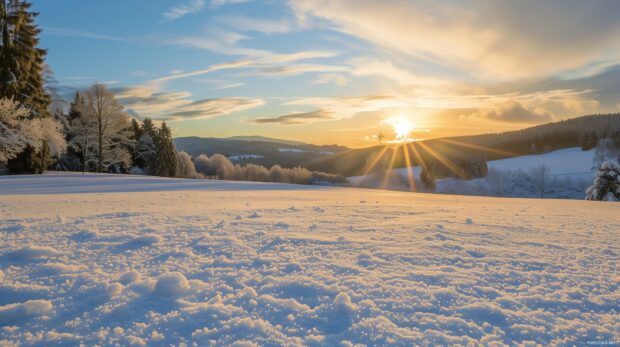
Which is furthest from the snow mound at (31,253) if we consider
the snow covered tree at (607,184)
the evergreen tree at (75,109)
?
the evergreen tree at (75,109)

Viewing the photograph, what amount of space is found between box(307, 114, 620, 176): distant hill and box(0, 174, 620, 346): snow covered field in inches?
3453

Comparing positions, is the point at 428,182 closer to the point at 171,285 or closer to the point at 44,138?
the point at 44,138

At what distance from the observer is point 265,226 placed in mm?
5359

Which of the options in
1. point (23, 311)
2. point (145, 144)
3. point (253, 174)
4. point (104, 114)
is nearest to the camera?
point (23, 311)

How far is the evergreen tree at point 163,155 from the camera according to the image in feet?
133

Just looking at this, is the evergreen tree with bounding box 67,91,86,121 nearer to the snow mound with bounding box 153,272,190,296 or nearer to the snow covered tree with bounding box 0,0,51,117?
the snow covered tree with bounding box 0,0,51,117

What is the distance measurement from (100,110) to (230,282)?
111 feet

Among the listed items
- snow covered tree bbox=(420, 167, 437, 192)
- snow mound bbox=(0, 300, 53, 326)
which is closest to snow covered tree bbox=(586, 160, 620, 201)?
snow mound bbox=(0, 300, 53, 326)

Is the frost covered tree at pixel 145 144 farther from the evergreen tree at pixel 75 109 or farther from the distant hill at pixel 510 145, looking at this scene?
the distant hill at pixel 510 145

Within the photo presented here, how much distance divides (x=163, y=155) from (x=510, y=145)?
11089 centimetres

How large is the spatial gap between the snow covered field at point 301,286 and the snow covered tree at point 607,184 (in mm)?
25594

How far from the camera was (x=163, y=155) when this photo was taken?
4081 cm

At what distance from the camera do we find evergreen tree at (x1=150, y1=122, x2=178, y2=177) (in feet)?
133

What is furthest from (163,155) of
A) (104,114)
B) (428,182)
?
(428,182)
